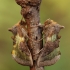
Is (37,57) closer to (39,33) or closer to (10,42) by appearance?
(39,33)

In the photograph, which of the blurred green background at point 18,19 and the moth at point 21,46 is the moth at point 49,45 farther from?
the blurred green background at point 18,19

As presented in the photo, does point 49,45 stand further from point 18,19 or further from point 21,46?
point 18,19

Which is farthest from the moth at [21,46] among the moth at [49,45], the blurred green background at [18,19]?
the blurred green background at [18,19]

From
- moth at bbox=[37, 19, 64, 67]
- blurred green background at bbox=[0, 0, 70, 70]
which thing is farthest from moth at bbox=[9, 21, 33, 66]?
blurred green background at bbox=[0, 0, 70, 70]

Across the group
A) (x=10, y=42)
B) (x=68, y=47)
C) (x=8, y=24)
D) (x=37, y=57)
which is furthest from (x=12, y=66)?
(x=37, y=57)

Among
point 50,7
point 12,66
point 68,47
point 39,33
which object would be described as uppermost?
point 50,7

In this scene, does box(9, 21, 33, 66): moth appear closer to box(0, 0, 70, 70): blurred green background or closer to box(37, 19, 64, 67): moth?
box(37, 19, 64, 67): moth

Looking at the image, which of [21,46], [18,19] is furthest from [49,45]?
[18,19]

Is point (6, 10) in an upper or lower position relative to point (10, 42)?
upper
